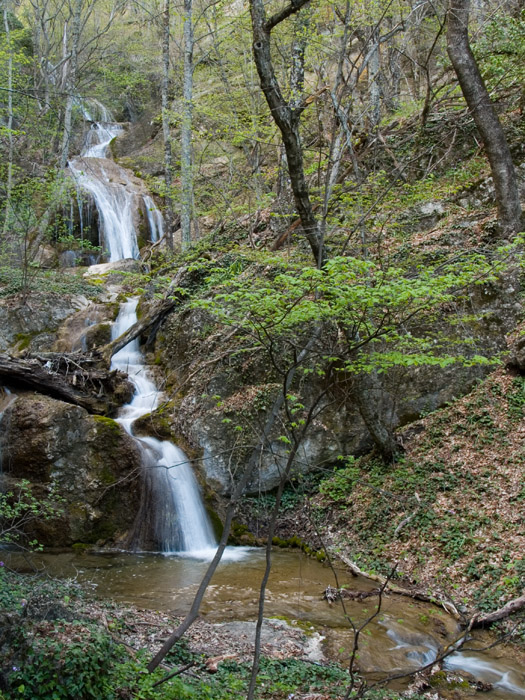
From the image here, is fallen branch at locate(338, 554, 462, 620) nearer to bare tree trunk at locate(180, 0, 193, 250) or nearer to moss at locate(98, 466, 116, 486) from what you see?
moss at locate(98, 466, 116, 486)

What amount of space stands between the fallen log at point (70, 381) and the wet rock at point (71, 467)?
1.44 feet

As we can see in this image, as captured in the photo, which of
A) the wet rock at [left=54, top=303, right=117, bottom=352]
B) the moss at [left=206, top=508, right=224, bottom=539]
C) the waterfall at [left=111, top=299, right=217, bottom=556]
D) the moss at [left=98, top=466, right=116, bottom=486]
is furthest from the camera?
the wet rock at [left=54, top=303, right=117, bottom=352]

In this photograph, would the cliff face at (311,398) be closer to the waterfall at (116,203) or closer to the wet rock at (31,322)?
the wet rock at (31,322)

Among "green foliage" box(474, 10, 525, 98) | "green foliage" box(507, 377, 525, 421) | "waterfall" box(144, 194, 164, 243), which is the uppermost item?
"waterfall" box(144, 194, 164, 243)

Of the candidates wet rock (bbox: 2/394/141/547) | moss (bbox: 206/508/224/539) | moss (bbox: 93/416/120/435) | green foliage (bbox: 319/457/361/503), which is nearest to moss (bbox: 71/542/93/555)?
wet rock (bbox: 2/394/141/547)

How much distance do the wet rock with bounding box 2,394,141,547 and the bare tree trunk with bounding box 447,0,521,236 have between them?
902 cm

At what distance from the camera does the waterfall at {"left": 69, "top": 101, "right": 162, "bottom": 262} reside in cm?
1975

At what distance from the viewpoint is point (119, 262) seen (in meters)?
18.0

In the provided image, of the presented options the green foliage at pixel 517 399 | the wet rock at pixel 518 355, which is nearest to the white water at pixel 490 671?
the green foliage at pixel 517 399

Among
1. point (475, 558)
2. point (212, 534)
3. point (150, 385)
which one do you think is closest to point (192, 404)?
point (150, 385)

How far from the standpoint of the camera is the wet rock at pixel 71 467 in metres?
8.28

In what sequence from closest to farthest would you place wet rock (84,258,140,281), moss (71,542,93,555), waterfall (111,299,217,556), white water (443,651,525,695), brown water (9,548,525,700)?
white water (443,651,525,695) < brown water (9,548,525,700) < moss (71,542,93,555) < waterfall (111,299,217,556) < wet rock (84,258,140,281)

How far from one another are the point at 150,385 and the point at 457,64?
9334 mm

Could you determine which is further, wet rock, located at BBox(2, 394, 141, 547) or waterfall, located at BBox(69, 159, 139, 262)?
waterfall, located at BBox(69, 159, 139, 262)
